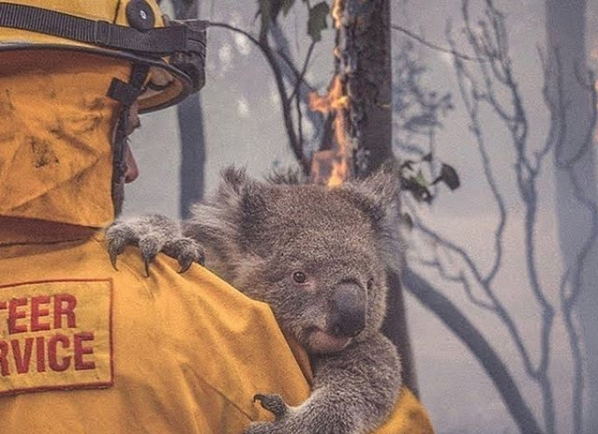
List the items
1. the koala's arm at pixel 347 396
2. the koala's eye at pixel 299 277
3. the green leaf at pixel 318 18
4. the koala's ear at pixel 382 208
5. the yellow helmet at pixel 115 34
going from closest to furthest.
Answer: the yellow helmet at pixel 115 34
the koala's arm at pixel 347 396
the koala's eye at pixel 299 277
the koala's ear at pixel 382 208
the green leaf at pixel 318 18

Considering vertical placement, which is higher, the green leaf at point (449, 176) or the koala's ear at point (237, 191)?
the koala's ear at point (237, 191)

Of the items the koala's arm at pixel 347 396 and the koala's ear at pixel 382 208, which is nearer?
the koala's arm at pixel 347 396

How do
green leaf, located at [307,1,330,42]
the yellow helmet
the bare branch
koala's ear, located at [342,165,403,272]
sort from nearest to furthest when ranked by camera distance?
the yellow helmet, koala's ear, located at [342,165,403,272], green leaf, located at [307,1,330,42], the bare branch

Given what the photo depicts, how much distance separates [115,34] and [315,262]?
0.38m

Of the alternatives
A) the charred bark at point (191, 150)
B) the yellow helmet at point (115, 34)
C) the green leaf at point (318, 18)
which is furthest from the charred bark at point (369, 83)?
the yellow helmet at point (115, 34)

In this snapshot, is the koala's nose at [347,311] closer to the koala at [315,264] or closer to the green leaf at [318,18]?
the koala at [315,264]

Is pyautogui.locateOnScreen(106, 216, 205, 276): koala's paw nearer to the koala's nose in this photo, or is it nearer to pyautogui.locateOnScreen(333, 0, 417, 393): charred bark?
the koala's nose

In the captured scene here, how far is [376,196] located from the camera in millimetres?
1502

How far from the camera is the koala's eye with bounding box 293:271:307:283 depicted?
1357mm

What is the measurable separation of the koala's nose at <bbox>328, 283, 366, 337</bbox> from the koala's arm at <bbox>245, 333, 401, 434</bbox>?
0.24ft

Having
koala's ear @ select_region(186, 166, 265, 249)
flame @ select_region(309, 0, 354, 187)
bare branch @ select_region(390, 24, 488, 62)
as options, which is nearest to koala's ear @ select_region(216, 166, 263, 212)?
koala's ear @ select_region(186, 166, 265, 249)

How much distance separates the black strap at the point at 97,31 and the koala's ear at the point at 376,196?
359 mm

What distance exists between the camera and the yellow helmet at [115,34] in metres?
1.15

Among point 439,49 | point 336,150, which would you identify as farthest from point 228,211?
point 439,49
